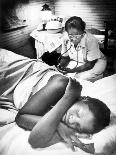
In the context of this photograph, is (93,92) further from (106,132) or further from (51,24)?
(51,24)

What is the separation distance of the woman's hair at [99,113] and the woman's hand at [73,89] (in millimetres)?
77

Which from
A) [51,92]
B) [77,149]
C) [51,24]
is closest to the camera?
[77,149]

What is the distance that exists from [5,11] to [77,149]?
5.23 ft

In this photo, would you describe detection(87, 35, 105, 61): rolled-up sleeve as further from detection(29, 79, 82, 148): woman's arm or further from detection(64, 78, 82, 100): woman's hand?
detection(29, 79, 82, 148): woman's arm

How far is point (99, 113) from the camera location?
1036mm

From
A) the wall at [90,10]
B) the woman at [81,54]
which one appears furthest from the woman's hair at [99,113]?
the wall at [90,10]

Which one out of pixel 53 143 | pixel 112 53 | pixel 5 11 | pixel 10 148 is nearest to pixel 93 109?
pixel 53 143

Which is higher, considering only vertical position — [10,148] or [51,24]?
[51,24]

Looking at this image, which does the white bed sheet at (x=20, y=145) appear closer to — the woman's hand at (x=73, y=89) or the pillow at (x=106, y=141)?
the pillow at (x=106, y=141)

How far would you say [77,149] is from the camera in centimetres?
95

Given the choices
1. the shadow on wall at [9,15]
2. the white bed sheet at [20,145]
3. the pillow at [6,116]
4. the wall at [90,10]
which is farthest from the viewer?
the wall at [90,10]

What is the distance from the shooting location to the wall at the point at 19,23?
2.19 m

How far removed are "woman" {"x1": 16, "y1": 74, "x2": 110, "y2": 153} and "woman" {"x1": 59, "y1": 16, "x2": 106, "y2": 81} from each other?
51 cm

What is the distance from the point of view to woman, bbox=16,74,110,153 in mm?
1007
